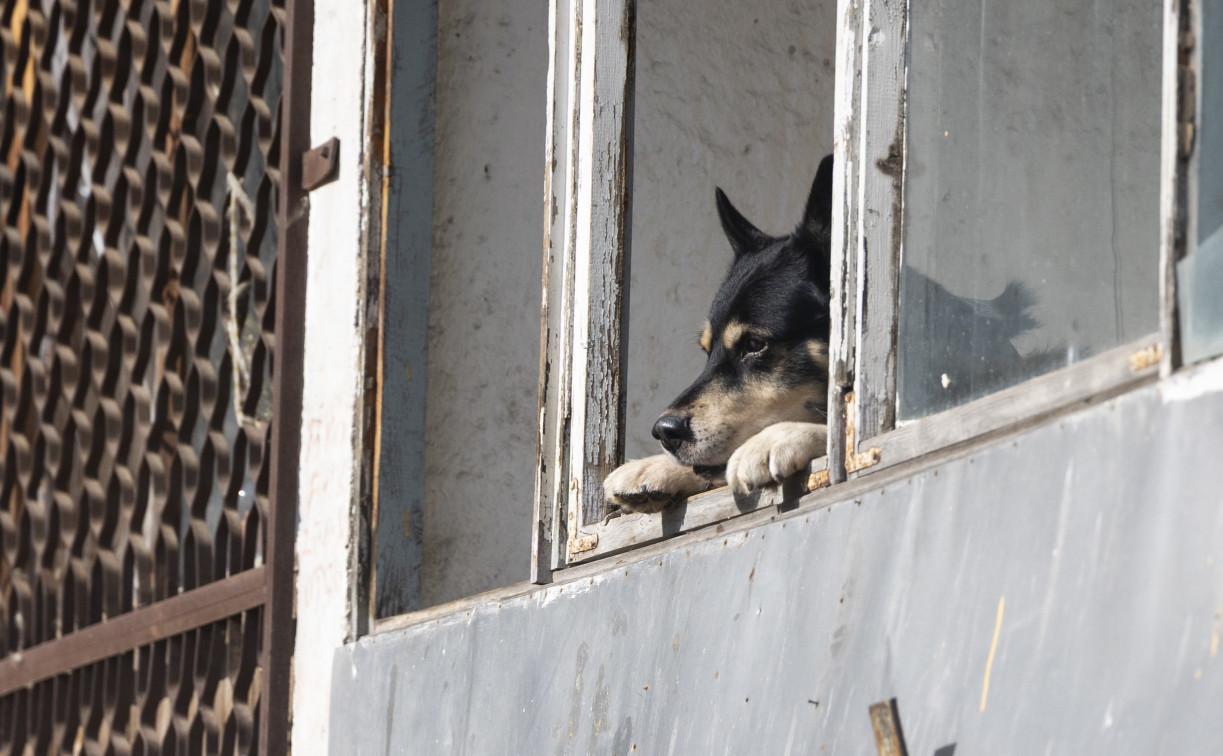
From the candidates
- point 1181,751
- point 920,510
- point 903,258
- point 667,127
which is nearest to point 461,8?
point 667,127

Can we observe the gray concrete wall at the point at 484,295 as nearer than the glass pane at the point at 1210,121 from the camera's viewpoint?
No

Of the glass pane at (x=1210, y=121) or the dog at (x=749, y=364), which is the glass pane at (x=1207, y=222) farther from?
the dog at (x=749, y=364)

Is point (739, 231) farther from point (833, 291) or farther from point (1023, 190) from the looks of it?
point (1023, 190)

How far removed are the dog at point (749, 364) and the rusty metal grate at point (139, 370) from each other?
1.16 metres

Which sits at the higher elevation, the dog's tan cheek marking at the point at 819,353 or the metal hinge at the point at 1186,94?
the metal hinge at the point at 1186,94

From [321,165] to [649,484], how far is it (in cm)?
150

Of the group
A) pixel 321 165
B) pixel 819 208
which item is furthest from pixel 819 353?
pixel 321 165

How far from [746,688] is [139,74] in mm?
3084

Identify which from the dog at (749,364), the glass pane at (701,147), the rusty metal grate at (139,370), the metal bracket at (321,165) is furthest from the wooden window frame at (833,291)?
the rusty metal grate at (139,370)

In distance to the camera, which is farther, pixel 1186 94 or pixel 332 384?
pixel 332 384

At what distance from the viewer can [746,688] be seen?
244 cm

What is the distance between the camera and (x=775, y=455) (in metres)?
2.47

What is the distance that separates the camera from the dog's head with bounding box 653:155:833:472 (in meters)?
3.20

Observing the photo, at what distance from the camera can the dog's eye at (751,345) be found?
3.47m
